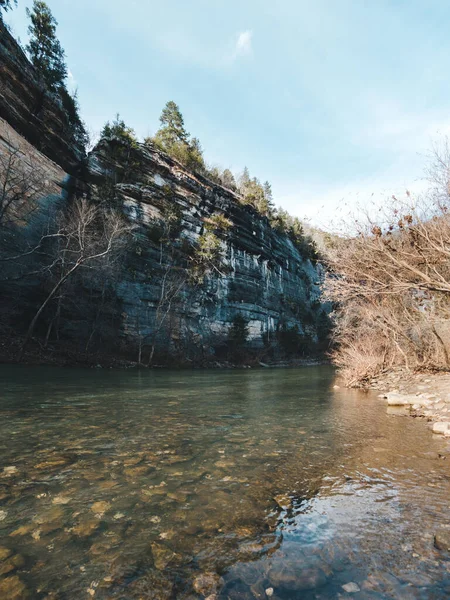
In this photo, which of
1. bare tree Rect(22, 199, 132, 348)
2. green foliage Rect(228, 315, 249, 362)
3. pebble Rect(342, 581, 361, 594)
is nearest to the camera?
pebble Rect(342, 581, 361, 594)

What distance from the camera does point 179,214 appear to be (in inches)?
1490

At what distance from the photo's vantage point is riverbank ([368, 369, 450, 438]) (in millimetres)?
7430

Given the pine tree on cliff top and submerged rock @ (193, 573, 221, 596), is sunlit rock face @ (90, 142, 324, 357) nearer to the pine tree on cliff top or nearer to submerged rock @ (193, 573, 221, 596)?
the pine tree on cliff top

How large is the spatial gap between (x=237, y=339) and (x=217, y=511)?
3628 centimetres

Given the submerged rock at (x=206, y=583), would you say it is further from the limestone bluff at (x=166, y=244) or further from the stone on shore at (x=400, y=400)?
the limestone bluff at (x=166, y=244)

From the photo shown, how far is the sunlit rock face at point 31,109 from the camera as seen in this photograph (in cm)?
2491

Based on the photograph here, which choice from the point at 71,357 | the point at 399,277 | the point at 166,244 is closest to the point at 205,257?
the point at 166,244

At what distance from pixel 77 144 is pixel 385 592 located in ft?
133

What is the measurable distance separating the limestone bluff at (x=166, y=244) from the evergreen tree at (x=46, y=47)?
11477 millimetres

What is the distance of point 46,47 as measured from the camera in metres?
39.3

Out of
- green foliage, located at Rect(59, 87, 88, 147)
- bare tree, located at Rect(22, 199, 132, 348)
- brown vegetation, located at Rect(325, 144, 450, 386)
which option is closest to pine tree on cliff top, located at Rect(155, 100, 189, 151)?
green foliage, located at Rect(59, 87, 88, 147)

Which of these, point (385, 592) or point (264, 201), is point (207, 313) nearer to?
point (264, 201)

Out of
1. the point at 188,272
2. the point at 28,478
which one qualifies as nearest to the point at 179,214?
the point at 188,272

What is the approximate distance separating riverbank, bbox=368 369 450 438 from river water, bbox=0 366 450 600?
153 cm
